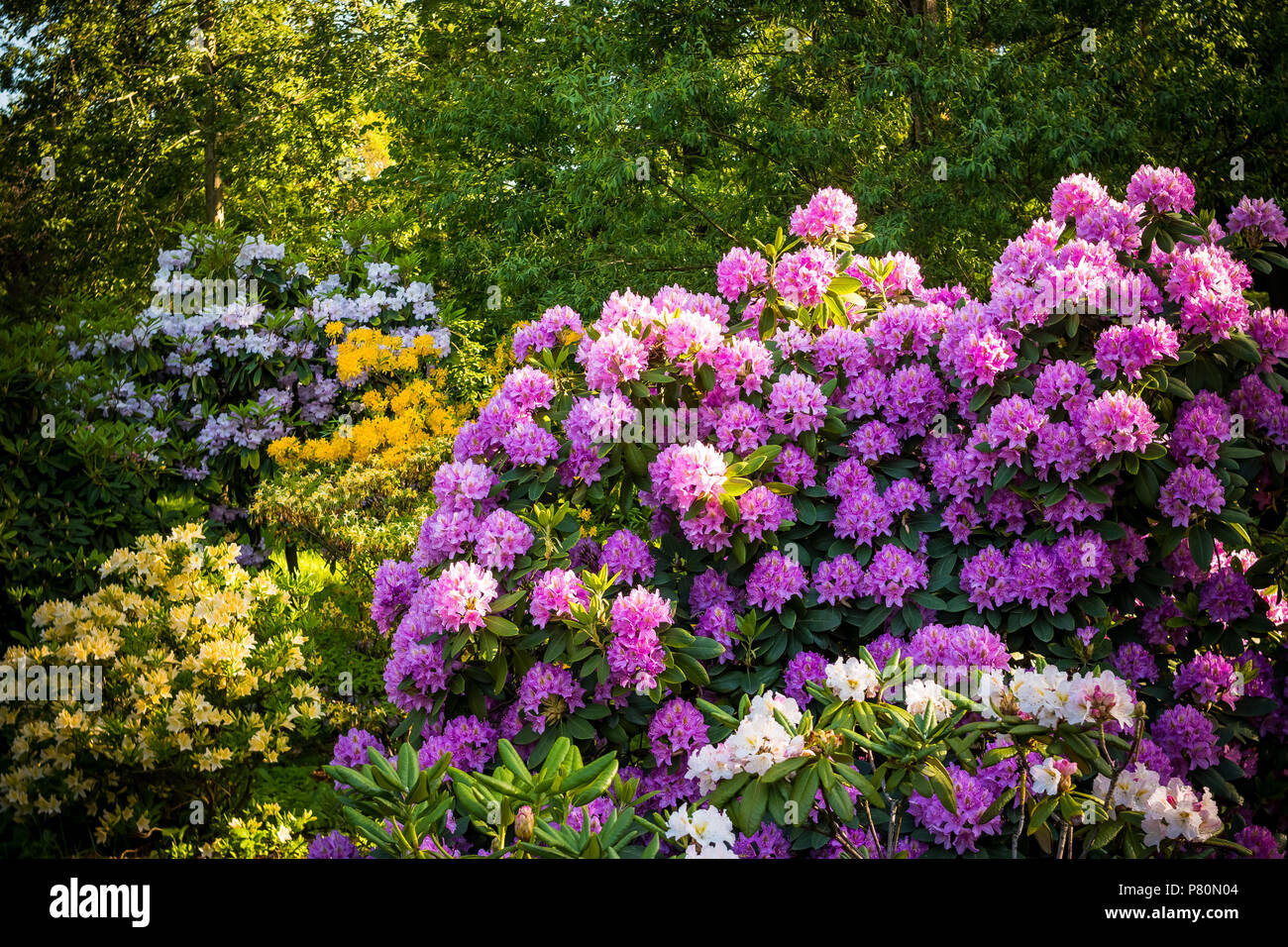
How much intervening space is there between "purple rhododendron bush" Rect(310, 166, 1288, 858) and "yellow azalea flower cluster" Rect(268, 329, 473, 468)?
2028 millimetres

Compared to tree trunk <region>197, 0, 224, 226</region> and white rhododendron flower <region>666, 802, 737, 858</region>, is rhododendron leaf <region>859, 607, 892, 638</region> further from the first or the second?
tree trunk <region>197, 0, 224, 226</region>

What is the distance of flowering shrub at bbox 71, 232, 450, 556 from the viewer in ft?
19.8

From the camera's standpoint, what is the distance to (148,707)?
370 centimetres

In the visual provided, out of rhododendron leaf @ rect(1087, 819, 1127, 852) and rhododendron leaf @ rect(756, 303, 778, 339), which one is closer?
rhododendron leaf @ rect(1087, 819, 1127, 852)

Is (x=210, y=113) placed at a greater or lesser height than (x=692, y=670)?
greater

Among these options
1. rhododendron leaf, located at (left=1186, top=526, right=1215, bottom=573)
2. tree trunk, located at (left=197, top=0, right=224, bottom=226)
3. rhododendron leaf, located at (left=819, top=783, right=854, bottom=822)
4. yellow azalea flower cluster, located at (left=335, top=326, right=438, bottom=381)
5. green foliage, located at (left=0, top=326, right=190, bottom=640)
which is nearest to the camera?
rhododendron leaf, located at (left=819, top=783, right=854, bottom=822)

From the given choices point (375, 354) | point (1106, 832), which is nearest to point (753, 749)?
point (1106, 832)

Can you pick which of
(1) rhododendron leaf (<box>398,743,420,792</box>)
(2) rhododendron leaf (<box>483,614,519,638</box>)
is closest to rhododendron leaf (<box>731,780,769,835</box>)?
(1) rhododendron leaf (<box>398,743,420,792</box>)

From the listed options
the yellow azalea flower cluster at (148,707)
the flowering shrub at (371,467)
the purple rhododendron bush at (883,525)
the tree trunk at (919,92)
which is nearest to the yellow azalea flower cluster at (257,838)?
the yellow azalea flower cluster at (148,707)

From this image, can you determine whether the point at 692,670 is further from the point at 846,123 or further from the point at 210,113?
the point at 210,113

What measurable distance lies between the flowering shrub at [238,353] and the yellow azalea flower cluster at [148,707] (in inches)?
78.5

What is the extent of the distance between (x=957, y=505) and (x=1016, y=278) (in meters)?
0.81

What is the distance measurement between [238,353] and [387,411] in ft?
3.39
